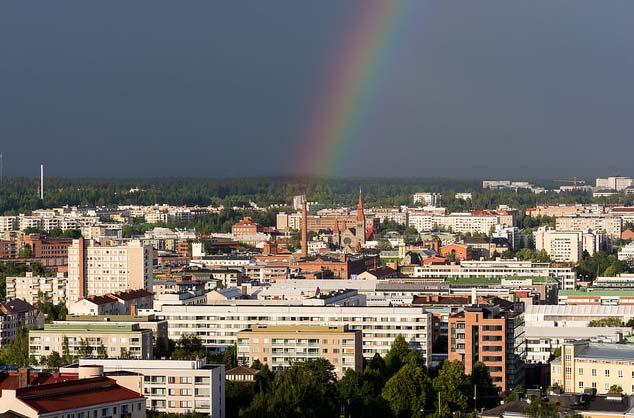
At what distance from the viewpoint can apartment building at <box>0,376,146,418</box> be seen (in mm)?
23344

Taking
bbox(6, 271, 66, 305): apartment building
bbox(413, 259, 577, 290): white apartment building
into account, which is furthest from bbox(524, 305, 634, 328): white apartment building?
bbox(6, 271, 66, 305): apartment building

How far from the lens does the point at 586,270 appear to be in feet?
232

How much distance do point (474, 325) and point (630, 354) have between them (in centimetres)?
380

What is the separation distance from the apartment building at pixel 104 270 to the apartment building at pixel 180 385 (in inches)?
926

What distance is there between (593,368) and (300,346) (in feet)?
23.8

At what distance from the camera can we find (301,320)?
40125mm

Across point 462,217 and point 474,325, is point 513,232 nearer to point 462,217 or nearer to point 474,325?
point 462,217

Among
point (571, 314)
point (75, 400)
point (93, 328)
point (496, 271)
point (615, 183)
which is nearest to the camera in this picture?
point (75, 400)

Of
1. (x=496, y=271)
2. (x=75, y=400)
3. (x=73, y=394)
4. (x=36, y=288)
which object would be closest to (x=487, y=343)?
(x=73, y=394)

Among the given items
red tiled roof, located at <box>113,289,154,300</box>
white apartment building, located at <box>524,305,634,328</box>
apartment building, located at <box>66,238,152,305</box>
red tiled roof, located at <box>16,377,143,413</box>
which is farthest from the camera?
apartment building, located at <box>66,238,152,305</box>

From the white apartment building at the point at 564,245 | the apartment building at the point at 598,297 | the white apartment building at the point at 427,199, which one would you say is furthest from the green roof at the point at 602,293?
the white apartment building at the point at 427,199

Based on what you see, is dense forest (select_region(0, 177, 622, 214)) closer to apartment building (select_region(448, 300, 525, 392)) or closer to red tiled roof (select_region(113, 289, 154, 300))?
red tiled roof (select_region(113, 289, 154, 300))

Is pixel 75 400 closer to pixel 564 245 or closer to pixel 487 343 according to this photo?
pixel 487 343

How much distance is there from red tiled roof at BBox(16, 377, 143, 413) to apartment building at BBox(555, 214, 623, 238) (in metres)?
74.8
